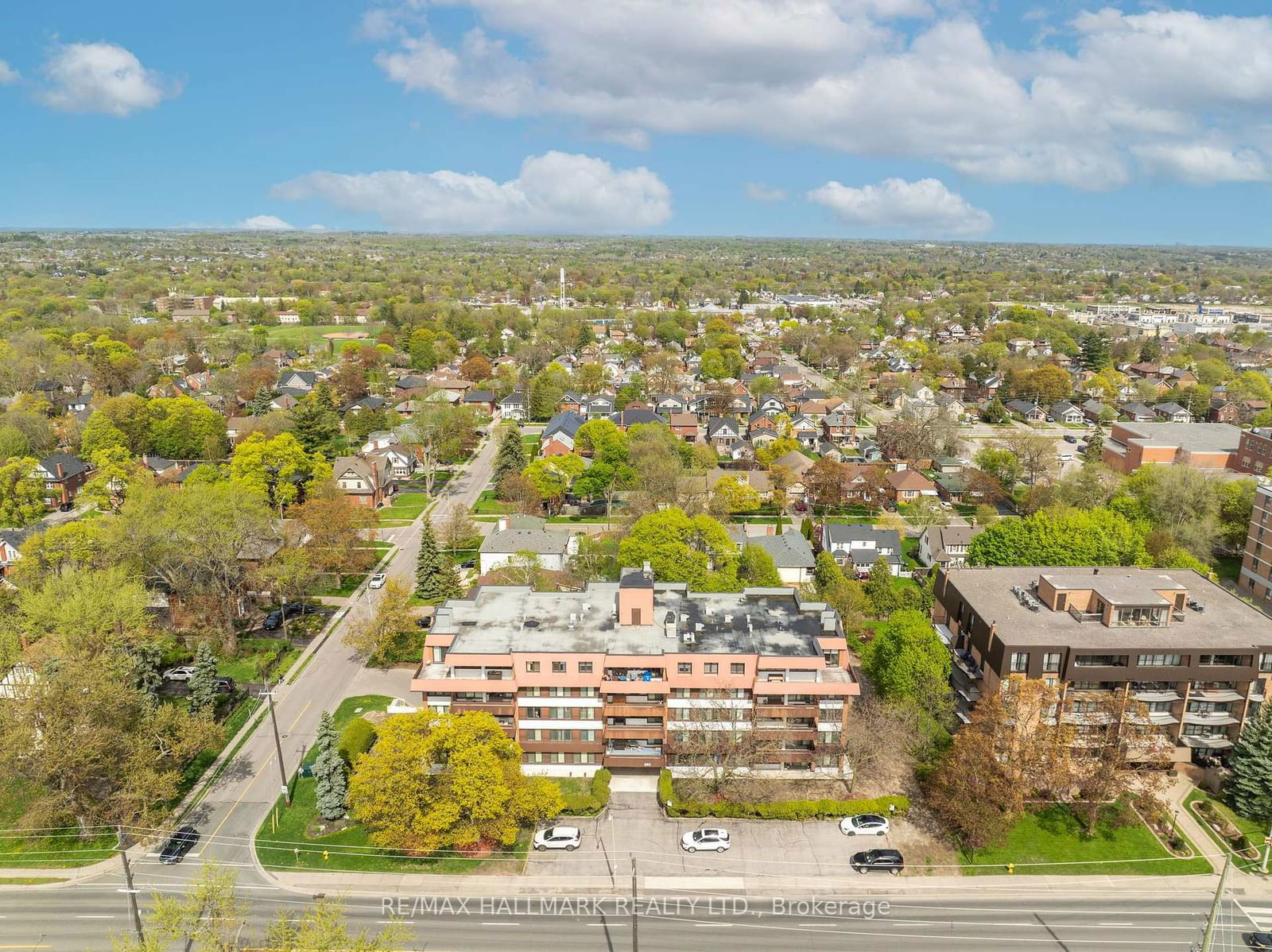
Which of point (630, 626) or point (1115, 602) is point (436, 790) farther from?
point (1115, 602)

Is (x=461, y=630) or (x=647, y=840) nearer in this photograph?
(x=647, y=840)

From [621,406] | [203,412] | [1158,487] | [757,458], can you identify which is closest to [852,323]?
[621,406]

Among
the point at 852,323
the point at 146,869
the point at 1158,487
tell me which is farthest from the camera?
the point at 852,323

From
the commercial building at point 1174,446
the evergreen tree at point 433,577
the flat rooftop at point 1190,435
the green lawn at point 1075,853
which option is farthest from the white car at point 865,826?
the flat rooftop at point 1190,435

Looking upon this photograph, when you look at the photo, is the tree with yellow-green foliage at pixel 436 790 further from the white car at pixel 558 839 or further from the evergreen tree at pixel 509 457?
the evergreen tree at pixel 509 457

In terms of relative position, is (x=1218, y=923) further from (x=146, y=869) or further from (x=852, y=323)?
(x=852, y=323)
